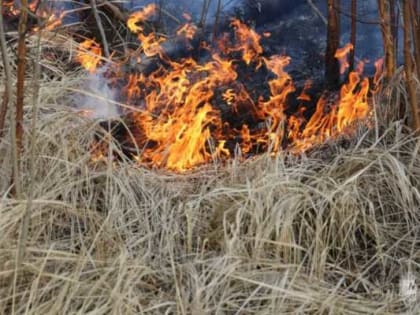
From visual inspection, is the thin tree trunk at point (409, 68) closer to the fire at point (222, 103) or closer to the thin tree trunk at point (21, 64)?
the fire at point (222, 103)

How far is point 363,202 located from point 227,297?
2.18 feet

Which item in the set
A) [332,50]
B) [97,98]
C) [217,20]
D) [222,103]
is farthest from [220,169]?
[217,20]

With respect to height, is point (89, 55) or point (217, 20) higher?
point (217, 20)

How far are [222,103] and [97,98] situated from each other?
60 cm

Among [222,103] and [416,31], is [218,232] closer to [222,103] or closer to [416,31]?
[416,31]

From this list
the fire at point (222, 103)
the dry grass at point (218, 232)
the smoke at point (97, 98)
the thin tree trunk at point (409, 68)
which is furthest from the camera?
the smoke at point (97, 98)

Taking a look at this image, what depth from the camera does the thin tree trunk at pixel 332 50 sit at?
146 inches

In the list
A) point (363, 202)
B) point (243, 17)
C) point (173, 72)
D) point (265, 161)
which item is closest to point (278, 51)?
point (243, 17)

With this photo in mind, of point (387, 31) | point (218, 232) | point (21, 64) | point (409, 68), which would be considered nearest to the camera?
point (21, 64)

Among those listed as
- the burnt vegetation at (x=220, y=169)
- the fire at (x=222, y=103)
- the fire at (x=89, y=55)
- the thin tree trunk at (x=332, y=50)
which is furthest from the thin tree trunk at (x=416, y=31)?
the fire at (x=89, y=55)

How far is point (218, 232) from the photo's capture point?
246cm

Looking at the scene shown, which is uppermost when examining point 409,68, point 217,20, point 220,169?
point 217,20

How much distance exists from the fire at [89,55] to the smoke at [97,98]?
7 cm

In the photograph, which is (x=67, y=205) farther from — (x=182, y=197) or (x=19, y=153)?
(x=182, y=197)
